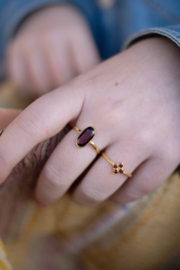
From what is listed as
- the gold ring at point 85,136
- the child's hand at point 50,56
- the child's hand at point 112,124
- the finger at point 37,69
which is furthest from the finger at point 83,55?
the gold ring at point 85,136

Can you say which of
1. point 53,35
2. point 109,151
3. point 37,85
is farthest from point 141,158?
point 53,35

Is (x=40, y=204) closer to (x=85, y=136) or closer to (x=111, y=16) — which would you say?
(x=85, y=136)

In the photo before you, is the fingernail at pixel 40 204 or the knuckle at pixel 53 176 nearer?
the knuckle at pixel 53 176

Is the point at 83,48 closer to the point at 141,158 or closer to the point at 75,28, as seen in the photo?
the point at 75,28

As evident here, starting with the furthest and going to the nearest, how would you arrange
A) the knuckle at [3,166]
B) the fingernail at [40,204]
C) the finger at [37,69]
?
the finger at [37,69] < the fingernail at [40,204] < the knuckle at [3,166]

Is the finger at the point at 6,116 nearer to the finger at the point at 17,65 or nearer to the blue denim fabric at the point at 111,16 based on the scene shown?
the finger at the point at 17,65

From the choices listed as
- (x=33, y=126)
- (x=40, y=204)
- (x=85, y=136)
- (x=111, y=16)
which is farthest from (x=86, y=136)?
(x=111, y=16)

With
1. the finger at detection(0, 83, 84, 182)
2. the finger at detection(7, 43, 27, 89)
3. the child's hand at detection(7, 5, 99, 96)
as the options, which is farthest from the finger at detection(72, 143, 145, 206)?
the finger at detection(7, 43, 27, 89)

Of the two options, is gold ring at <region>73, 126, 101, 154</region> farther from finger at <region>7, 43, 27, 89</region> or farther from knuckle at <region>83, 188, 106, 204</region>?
finger at <region>7, 43, 27, 89</region>
